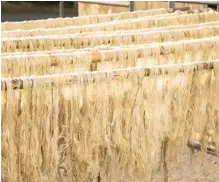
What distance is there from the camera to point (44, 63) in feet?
9.45

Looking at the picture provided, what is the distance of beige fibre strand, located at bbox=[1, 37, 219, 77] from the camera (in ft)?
9.37

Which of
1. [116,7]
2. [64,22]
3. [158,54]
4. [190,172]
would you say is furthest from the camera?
[116,7]

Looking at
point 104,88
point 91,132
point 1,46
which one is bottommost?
point 91,132

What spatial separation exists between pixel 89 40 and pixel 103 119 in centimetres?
87

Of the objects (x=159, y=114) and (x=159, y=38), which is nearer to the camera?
(x=159, y=114)

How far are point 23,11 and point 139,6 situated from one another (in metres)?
9.52

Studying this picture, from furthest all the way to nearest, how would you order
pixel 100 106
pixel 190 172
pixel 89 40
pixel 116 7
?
Result: pixel 116 7 → pixel 190 172 → pixel 89 40 → pixel 100 106

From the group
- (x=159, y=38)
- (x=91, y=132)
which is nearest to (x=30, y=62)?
(x=91, y=132)

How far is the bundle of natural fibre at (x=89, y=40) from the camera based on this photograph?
339 centimetres

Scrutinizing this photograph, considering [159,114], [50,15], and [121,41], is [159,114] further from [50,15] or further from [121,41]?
[50,15]

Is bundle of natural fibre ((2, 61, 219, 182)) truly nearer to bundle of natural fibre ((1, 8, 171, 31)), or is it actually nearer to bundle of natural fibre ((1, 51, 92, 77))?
bundle of natural fibre ((1, 51, 92, 77))

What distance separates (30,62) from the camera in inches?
112

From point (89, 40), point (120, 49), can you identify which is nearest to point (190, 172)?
point (89, 40)

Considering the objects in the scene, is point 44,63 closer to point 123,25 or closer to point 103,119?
point 103,119
